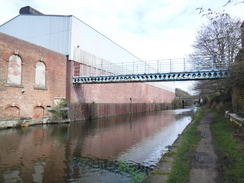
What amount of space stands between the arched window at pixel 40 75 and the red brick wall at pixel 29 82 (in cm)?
27

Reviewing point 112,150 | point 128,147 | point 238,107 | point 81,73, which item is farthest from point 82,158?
point 81,73

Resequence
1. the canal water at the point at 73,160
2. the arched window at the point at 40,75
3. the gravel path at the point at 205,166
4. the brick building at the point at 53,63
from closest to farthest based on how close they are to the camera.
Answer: the gravel path at the point at 205,166, the canal water at the point at 73,160, the brick building at the point at 53,63, the arched window at the point at 40,75

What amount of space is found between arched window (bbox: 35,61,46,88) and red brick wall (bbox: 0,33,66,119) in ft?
0.87

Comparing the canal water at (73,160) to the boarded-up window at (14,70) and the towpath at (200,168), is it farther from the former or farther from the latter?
the boarded-up window at (14,70)

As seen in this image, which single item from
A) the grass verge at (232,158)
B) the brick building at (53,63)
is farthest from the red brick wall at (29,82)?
the grass verge at (232,158)

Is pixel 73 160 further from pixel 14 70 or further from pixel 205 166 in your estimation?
pixel 14 70

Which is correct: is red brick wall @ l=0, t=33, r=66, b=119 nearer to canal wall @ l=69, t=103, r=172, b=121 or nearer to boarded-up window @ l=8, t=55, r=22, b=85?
boarded-up window @ l=8, t=55, r=22, b=85

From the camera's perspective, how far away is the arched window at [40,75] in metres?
17.2

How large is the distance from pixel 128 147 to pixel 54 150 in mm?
3018

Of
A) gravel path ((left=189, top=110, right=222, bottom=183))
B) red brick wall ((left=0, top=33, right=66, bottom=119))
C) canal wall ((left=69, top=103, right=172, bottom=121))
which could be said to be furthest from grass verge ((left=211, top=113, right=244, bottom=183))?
canal wall ((left=69, top=103, right=172, bottom=121))

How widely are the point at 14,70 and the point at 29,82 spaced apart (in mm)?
1560

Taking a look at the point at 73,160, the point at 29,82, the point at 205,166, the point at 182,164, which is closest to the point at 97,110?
the point at 29,82

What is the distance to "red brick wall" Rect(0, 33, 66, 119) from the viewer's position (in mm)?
14281

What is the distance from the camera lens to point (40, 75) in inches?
686
